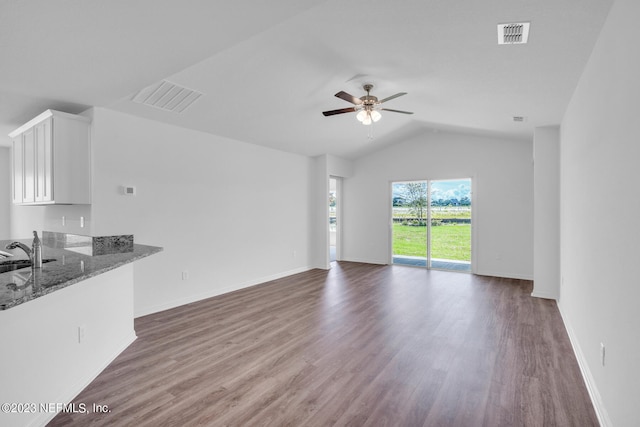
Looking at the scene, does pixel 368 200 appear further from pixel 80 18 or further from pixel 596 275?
pixel 80 18

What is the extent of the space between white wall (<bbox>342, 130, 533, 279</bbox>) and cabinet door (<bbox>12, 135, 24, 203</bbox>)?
645 centimetres

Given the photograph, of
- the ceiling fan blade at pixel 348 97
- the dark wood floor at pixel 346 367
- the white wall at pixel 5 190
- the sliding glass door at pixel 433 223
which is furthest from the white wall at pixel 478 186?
the white wall at pixel 5 190

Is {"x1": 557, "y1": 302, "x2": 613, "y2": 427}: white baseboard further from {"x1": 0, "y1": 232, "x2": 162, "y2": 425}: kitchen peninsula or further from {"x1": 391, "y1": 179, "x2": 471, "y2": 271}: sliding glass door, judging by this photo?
{"x1": 391, "y1": 179, "x2": 471, "y2": 271}: sliding glass door

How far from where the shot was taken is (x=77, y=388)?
2.36m

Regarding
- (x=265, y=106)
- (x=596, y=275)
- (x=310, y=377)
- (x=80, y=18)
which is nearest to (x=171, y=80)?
(x=265, y=106)

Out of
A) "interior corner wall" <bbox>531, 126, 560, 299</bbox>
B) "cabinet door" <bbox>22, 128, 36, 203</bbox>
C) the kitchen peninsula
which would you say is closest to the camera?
the kitchen peninsula

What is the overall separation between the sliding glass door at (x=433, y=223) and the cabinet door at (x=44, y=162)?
21.5ft

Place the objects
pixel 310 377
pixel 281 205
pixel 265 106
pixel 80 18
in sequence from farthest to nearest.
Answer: pixel 281 205 < pixel 265 106 < pixel 310 377 < pixel 80 18

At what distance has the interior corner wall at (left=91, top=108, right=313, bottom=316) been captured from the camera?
393 centimetres

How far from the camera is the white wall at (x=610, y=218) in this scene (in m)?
1.62

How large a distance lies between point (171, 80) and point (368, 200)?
5.66 metres

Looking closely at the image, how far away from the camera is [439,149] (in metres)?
7.27

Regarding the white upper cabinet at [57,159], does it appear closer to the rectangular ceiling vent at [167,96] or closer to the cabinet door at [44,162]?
the cabinet door at [44,162]

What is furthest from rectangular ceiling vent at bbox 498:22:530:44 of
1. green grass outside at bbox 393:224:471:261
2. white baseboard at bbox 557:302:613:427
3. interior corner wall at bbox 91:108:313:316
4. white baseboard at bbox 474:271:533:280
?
white baseboard at bbox 474:271:533:280
